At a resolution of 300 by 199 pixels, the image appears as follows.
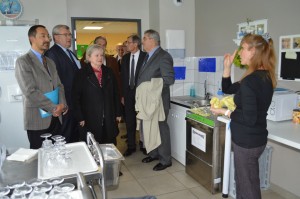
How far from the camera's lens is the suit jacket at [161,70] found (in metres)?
2.97

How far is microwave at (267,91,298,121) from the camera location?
2281mm

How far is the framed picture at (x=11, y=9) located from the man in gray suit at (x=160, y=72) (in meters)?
1.66

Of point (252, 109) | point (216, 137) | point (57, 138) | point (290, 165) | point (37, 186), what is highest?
point (252, 109)

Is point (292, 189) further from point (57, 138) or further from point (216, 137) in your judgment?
point (57, 138)

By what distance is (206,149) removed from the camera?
2686 millimetres

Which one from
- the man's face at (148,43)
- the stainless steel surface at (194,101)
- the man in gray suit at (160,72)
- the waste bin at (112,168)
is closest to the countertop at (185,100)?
the stainless steel surface at (194,101)

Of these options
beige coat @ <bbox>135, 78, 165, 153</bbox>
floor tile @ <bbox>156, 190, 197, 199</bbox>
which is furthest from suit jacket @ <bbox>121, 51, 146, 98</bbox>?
floor tile @ <bbox>156, 190, 197, 199</bbox>

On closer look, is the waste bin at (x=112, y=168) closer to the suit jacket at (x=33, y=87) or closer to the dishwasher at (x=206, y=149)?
the suit jacket at (x=33, y=87)

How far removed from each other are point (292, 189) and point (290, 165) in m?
0.22

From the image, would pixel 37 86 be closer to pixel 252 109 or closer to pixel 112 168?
pixel 112 168

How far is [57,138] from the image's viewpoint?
1545 mm

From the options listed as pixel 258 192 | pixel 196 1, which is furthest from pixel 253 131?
pixel 196 1

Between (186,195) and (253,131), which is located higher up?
(253,131)

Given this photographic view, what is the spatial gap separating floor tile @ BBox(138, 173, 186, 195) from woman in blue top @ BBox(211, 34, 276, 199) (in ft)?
3.01
